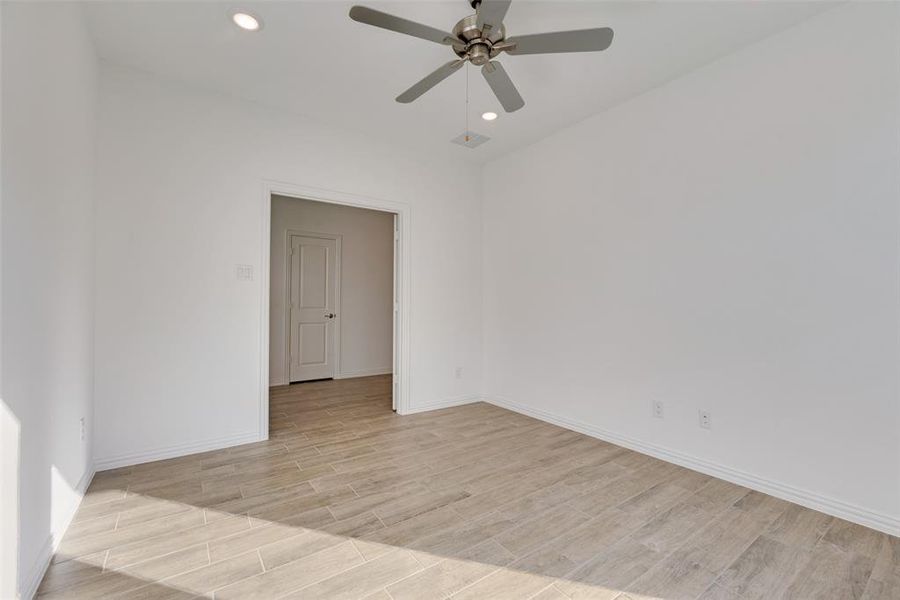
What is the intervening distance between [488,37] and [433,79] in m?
0.40

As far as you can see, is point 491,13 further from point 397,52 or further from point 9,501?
point 9,501

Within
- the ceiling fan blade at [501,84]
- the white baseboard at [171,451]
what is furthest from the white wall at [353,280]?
the ceiling fan blade at [501,84]

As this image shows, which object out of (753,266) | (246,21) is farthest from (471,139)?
(753,266)

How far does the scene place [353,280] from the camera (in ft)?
19.8

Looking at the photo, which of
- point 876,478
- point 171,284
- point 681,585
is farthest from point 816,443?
point 171,284

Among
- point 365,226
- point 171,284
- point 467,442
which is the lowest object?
point 467,442

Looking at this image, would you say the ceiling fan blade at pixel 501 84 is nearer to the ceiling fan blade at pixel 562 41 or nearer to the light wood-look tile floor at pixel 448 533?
the ceiling fan blade at pixel 562 41

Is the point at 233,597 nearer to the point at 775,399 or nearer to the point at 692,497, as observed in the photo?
the point at 692,497

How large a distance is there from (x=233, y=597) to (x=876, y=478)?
3.12 meters

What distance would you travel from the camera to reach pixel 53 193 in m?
1.77

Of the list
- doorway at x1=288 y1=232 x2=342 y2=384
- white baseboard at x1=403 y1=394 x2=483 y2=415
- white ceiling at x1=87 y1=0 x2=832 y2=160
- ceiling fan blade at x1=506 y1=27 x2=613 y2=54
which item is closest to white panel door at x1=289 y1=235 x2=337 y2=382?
doorway at x1=288 y1=232 x2=342 y2=384

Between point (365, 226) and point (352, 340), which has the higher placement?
point (365, 226)

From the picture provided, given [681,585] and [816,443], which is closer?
[681,585]

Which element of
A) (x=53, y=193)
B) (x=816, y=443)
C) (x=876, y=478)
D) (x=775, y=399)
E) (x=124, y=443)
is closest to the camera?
(x=53, y=193)
